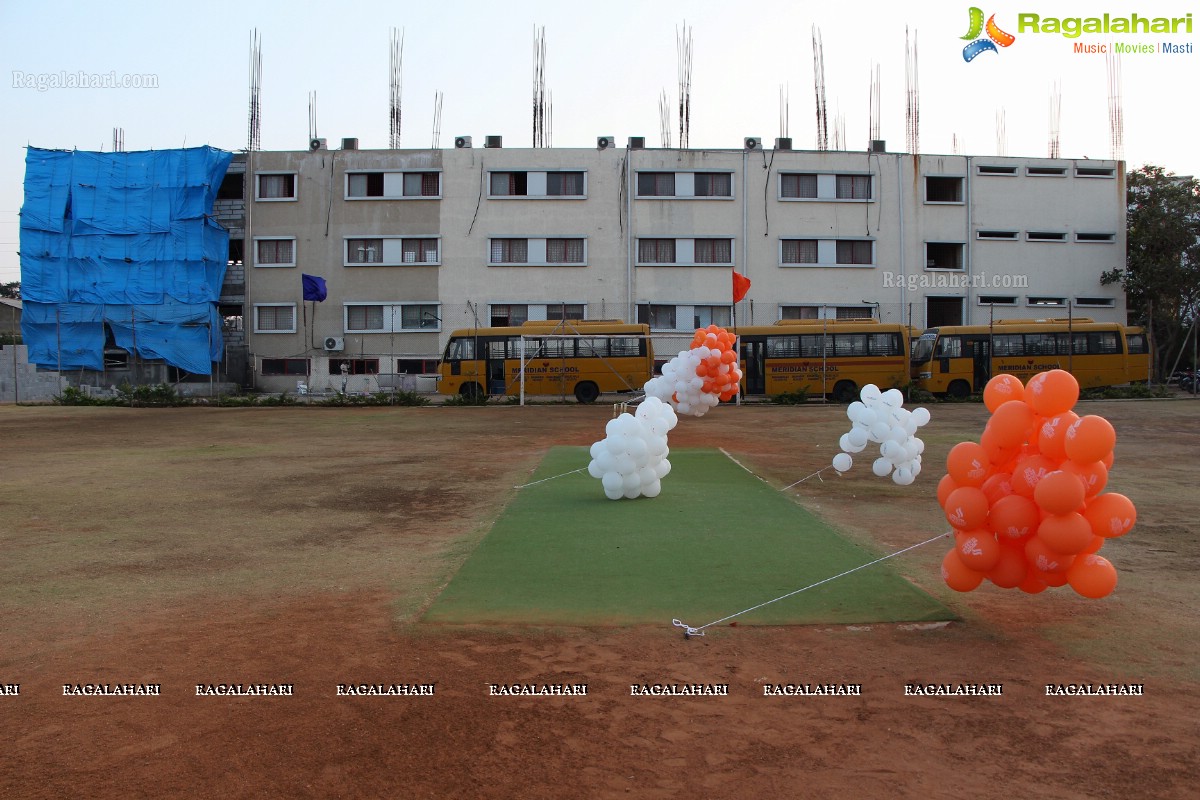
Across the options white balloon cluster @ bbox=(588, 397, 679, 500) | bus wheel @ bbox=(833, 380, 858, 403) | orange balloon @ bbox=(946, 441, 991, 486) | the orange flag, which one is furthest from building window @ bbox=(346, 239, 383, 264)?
orange balloon @ bbox=(946, 441, 991, 486)

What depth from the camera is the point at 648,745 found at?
379cm

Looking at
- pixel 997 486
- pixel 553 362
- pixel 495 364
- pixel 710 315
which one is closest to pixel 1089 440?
pixel 997 486

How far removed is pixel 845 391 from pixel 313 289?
20.5m

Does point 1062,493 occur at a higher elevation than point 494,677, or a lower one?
higher

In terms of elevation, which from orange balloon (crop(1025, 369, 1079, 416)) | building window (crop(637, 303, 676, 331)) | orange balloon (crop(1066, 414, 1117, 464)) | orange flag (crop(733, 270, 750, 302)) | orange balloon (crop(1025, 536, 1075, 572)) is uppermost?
orange flag (crop(733, 270, 750, 302))

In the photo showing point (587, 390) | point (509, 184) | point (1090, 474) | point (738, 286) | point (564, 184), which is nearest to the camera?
point (1090, 474)

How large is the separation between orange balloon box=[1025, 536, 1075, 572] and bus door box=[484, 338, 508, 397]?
23626 millimetres

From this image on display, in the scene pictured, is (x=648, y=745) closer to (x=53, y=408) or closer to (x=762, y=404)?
(x=762, y=404)

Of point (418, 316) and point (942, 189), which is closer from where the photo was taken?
point (418, 316)

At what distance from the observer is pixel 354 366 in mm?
37562

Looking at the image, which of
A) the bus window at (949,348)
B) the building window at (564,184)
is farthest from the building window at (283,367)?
the bus window at (949,348)

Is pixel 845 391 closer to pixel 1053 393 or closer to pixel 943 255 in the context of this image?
pixel 943 255

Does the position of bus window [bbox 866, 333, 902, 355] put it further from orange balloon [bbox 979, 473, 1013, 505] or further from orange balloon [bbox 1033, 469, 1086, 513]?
orange balloon [bbox 1033, 469, 1086, 513]

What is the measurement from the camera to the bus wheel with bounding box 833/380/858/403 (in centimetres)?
2819
